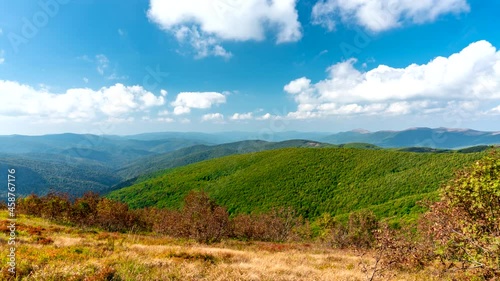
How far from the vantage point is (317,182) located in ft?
399

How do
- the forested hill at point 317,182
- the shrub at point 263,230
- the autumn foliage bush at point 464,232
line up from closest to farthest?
the autumn foliage bush at point 464,232 < the shrub at point 263,230 < the forested hill at point 317,182

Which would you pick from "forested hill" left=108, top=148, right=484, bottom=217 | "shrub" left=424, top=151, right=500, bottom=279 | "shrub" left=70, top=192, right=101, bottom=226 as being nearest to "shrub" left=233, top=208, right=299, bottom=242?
"shrub" left=70, top=192, right=101, bottom=226

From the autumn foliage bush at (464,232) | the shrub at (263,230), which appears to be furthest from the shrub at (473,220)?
the shrub at (263,230)

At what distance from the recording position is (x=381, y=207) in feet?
295


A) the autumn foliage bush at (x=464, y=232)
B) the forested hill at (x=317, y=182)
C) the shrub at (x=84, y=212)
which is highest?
the autumn foliage bush at (x=464, y=232)

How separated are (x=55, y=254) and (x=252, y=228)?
47.0m

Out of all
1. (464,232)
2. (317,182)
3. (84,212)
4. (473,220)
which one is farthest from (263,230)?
(317,182)

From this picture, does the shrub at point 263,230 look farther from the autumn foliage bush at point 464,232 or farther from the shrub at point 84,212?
the autumn foliage bush at point 464,232

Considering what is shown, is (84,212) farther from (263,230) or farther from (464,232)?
(464,232)

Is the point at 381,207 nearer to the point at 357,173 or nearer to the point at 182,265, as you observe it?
the point at 357,173

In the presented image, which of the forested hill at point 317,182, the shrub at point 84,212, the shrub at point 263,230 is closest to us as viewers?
the shrub at point 84,212

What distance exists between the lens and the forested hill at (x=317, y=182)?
99438mm

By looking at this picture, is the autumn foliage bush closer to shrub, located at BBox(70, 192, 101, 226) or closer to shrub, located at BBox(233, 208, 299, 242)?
shrub, located at BBox(70, 192, 101, 226)

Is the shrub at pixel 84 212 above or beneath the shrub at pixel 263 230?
above
